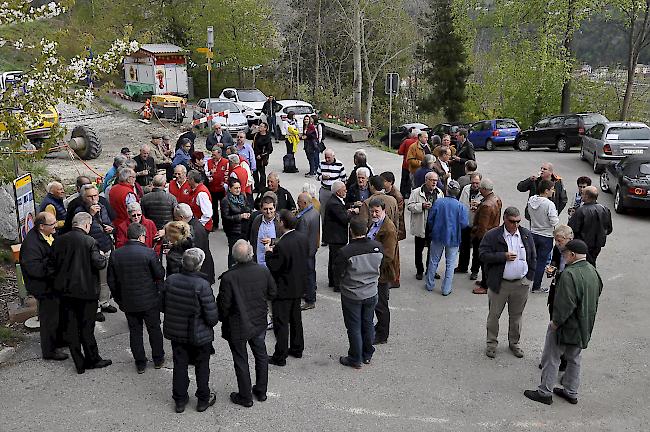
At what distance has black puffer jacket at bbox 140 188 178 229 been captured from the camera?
8734 millimetres

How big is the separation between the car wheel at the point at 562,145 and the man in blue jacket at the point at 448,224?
16479 mm

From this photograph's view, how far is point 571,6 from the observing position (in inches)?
1128

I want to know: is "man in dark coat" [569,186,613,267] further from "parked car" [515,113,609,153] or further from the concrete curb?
"parked car" [515,113,609,153]

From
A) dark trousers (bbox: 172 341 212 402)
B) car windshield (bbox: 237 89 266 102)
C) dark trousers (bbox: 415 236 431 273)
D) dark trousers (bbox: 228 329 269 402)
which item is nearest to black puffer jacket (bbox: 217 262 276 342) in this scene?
dark trousers (bbox: 228 329 269 402)

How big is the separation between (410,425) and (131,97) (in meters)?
30.2

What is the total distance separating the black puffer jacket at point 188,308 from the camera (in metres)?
5.86

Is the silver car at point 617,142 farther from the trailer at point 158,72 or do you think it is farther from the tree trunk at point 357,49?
the trailer at point 158,72

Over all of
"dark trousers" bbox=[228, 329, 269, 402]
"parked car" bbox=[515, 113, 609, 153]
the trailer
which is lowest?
"dark trousers" bbox=[228, 329, 269, 402]

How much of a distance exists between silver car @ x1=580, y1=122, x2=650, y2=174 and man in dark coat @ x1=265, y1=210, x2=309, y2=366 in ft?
46.1

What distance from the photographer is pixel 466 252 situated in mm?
10156

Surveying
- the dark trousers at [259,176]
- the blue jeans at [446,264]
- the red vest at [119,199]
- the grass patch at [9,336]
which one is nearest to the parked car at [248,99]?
the dark trousers at [259,176]

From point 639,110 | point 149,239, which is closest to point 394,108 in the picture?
point 639,110

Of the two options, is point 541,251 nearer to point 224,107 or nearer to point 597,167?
point 597,167

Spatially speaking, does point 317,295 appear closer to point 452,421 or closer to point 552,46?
point 452,421
